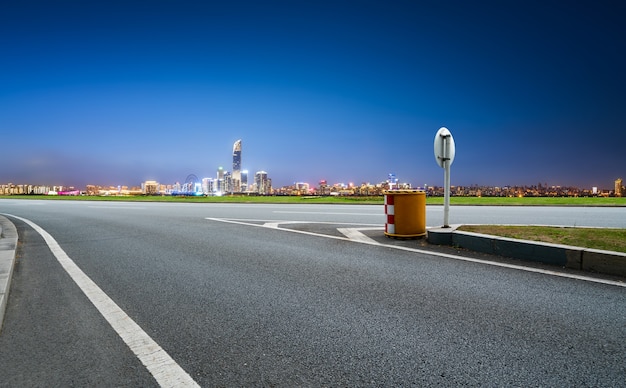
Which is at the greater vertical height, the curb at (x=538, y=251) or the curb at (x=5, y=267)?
the curb at (x=538, y=251)

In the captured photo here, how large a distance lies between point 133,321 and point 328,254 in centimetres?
367

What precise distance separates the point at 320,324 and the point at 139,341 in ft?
4.79

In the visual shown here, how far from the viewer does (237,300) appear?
3.85m

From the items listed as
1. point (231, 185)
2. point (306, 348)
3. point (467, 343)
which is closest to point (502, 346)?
point (467, 343)

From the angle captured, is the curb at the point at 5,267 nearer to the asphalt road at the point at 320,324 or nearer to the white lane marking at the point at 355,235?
the asphalt road at the point at 320,324

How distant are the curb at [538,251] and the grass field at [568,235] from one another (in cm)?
42

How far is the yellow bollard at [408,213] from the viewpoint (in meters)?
7.87

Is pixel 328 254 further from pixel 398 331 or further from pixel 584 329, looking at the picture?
pixel 584 329

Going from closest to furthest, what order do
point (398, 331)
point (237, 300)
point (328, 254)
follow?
point (398, 331) < point (237, 300) < point (328, 254)

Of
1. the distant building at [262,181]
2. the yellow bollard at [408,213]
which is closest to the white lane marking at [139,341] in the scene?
the yellow bollard at [408,213]

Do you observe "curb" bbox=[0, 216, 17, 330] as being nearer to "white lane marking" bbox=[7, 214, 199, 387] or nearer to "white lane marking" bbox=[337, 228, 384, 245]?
"white lane marking" bbox=[7, 214, 199, 387]

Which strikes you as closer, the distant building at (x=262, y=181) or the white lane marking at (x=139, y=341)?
the white lane marking at (x=139, y=341)

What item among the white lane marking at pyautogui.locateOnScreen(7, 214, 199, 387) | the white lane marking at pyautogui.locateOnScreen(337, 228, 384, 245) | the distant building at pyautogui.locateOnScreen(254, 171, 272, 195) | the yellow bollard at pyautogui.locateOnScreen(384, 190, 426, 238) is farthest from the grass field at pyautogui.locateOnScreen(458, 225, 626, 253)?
the distant building at pyautogui.locateOnScreen(254, 171, 272, 195)

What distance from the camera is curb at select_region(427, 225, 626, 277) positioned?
191 inches
